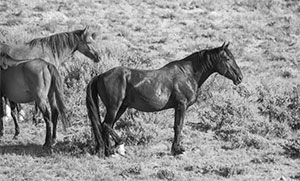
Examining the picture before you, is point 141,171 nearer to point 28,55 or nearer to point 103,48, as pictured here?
point 28,55

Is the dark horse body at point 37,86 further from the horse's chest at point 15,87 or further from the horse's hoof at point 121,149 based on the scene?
the horse's hoof at point 121,149

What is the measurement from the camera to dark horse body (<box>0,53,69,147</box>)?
29.0 ft

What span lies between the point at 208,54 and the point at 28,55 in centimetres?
375

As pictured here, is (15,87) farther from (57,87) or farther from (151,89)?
(151,89)

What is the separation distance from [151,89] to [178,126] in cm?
74

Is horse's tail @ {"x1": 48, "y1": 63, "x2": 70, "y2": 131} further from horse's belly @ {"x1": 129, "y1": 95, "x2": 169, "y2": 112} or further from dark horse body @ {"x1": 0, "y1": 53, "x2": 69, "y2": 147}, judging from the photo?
horse's belly @ {"x1": 129, "y1": 95, "x2": 169, "y2": 112}

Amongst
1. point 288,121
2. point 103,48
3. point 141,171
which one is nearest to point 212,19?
point 103,48

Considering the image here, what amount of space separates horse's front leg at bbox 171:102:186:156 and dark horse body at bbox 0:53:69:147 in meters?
1.73

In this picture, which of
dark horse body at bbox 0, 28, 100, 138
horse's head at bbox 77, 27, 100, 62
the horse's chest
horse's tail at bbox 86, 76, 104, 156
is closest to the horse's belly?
horse's tail at bbox 86, 76, 104, 156

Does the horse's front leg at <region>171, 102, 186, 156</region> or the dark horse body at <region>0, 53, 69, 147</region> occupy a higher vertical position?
the dark horse body at <region>0, 53, 69, 147</region>

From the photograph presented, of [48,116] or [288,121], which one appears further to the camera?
[288,121]

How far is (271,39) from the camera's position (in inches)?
789

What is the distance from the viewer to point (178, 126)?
900 centimetres

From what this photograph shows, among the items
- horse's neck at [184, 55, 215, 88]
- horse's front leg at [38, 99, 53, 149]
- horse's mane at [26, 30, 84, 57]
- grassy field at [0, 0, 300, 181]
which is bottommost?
grassy field at [0, 0, 300, 181]
